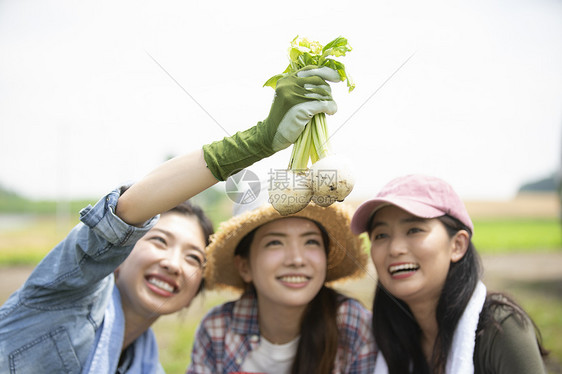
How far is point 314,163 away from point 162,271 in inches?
44.9

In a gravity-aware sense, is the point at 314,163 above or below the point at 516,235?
above

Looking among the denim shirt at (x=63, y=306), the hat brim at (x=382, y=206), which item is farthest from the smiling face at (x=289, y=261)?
the denim shirt at (x=63, y=306)

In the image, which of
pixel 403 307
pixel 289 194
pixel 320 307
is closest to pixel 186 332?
pixel 320 307

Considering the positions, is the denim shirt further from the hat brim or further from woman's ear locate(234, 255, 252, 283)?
the hat brim

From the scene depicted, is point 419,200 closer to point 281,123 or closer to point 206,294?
point 281,123

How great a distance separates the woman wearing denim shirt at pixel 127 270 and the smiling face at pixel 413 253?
3.08 feet

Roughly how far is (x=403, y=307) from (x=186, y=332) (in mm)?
4177

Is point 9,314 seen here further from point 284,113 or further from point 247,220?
point 284,113

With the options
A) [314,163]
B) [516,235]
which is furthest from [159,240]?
[516,235]

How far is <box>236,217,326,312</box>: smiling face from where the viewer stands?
2.29 m

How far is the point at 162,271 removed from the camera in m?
2.25

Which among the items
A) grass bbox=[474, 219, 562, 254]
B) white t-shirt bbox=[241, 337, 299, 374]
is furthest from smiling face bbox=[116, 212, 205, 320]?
grass bbox=[474, 219, 562, 254]

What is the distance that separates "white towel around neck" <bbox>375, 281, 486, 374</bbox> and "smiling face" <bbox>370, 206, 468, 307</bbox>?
0.56ft

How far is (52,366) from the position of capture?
6.31 ft
